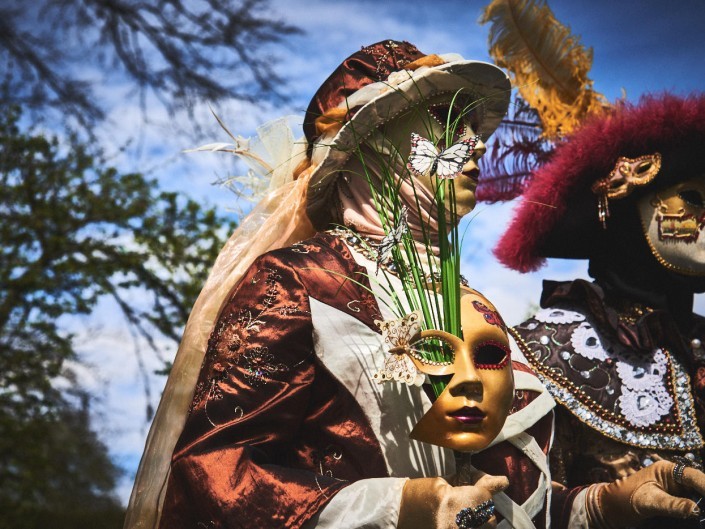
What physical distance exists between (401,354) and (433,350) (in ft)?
0.25

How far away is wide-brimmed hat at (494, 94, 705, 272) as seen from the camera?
3.17 m

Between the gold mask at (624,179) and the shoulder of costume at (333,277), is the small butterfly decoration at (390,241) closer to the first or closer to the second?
the shoulder of costume at (333,277)

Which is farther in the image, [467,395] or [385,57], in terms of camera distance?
[385,57]

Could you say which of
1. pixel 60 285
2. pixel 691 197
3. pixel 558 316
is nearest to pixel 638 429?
pixel 558 316

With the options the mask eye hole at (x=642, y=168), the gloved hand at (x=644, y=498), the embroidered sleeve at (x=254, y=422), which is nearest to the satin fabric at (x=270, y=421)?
the embroidered sleeve at (x=254, y=422)

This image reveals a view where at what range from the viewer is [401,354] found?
1.75m

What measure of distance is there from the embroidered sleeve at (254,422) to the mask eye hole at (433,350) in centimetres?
29

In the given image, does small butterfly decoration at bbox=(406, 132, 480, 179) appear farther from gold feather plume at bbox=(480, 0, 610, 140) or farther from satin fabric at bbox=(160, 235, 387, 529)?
gold feather plume at bbox=(480, 0, 610, 140)

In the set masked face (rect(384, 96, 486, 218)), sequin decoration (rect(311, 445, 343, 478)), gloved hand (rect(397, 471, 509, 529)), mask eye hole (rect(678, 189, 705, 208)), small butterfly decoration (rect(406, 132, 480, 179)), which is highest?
mask eye hole (rect(678, 189, 705, 208))

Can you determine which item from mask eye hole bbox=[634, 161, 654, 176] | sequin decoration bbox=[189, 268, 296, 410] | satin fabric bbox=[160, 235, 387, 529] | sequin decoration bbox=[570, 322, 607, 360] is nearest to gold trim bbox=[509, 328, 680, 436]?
sequin decoration bbox=[570, 322, 607, 360]

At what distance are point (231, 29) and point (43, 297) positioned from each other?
309cm

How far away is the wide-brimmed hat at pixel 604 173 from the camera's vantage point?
3.17m

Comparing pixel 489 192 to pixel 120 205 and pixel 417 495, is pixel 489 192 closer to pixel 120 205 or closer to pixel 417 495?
pixel 417 495

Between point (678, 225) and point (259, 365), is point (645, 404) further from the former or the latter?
point (259, 365)
